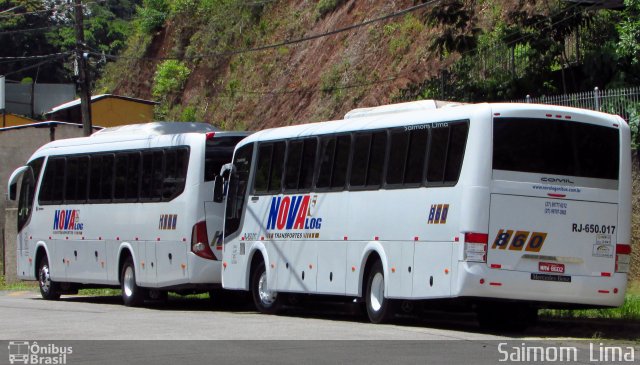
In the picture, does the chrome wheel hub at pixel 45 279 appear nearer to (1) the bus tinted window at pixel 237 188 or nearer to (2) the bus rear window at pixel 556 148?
(1) the bus tinted window at pixel 237 188

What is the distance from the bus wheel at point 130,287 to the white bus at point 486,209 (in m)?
6.44

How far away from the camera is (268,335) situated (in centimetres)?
1527

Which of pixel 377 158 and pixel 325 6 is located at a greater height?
pixel 325 6

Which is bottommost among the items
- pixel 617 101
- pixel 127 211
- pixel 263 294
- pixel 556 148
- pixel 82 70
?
pixel 263 294

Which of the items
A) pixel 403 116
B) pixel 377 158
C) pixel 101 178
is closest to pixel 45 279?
pixel 101 178

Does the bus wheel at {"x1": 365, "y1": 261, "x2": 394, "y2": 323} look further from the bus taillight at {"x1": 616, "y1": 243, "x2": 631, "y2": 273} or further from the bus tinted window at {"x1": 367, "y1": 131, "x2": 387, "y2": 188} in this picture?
the bus taillight at {"x1": 616, "y1": 243, "x2": 631, "y2": 273}

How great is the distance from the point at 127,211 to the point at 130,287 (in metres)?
1.55

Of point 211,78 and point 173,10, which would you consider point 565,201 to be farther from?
point 173,10

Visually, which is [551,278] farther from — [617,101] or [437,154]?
[617,101]

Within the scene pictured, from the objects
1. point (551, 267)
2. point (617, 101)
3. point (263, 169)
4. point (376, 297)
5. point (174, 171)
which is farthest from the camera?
point (174, 171)

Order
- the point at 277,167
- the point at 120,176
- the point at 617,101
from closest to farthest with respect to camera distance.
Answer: the point at 277,167 → the point at 617,101 → the point at 120,176

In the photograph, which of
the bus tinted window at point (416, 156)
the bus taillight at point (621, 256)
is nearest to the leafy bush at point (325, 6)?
the bus tinted window at point (416, 156)

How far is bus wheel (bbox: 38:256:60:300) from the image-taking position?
2742 cm

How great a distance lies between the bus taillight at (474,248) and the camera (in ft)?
50.8
